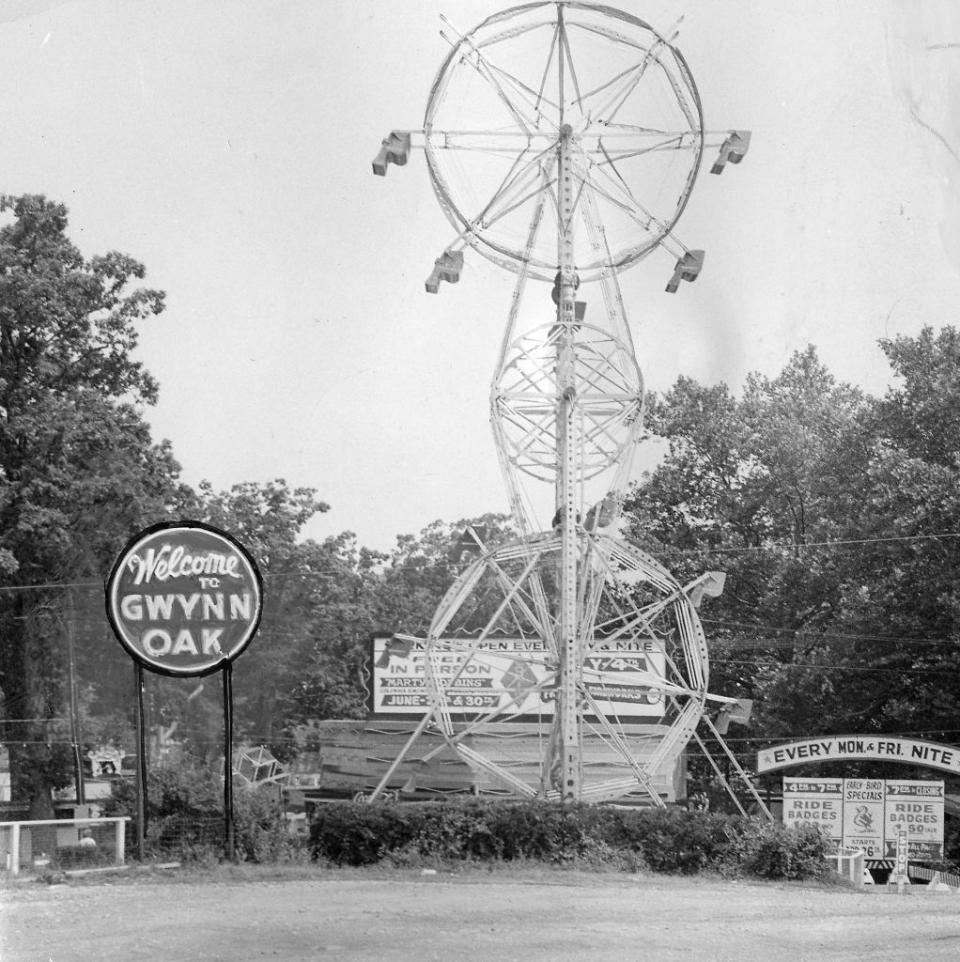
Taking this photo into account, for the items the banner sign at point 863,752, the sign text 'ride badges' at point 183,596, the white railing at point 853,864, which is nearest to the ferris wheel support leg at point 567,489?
the white railing at point 853,864

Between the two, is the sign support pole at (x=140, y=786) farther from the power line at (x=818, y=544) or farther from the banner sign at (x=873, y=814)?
the power line at (x=818, y=544)

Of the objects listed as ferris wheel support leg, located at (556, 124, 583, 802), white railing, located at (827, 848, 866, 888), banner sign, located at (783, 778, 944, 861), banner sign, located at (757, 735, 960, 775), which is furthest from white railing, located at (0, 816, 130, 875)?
banner sign, located at (757, 735, 960, 775)

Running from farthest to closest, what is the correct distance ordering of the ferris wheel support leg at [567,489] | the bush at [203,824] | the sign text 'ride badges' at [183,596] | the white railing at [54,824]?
the ferris wheel support leg at [567,489], the sign text 'ride badges' at [183,596], the bush at [203,824], the white railing at [54,824]

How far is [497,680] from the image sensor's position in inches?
945

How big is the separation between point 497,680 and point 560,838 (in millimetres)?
10167

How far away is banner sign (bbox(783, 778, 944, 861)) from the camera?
71.3ft

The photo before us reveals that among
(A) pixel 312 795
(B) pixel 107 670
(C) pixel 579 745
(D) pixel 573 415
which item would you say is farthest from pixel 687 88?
(B) pixel 107 670

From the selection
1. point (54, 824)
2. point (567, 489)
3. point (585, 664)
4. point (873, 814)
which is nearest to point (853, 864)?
point (873, 814)

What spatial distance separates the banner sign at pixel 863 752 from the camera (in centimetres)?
2267

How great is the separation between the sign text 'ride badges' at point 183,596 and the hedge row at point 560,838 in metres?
1.90

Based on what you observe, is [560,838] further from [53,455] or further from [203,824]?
[53,455]

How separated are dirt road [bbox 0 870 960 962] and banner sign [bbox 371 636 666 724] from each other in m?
7.62

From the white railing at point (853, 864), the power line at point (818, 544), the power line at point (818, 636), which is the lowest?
the white railing at point (853, 864)

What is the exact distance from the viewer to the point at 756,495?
32.7m
